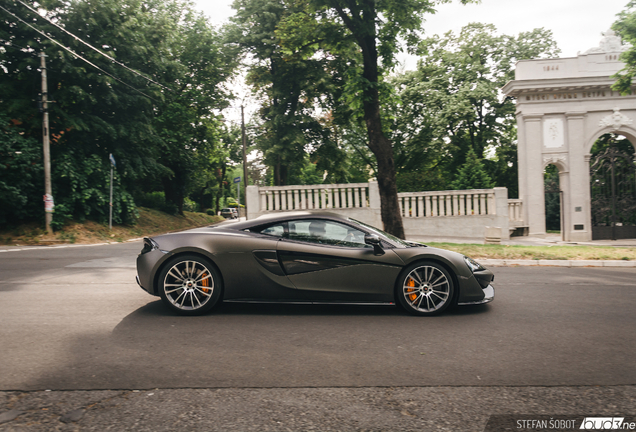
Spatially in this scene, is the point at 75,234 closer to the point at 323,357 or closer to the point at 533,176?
the point at 323,357

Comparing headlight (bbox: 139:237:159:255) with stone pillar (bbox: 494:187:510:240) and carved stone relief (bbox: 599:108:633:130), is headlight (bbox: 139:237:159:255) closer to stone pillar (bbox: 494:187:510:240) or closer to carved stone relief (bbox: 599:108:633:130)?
stone pillar (bbox: 494:187:510:240)

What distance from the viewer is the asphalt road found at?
3143 mm

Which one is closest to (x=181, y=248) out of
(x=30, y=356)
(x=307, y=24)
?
(x=30, y=356)

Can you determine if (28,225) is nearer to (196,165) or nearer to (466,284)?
(196,165)

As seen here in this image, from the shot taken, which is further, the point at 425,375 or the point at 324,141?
the point at 324,141

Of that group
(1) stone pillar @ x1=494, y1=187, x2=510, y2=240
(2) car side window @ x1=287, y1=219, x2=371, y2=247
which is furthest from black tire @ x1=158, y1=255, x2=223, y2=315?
(1) stone pillar @ x1=494, y1=187, x2=510, y2=240

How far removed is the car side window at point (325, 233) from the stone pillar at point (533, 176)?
2088 centimetres

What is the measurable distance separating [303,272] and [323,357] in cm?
162

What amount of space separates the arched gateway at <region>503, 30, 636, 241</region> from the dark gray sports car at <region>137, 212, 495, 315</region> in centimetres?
2059

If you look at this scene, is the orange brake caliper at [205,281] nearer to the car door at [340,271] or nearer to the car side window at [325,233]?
the car door at [340,271]

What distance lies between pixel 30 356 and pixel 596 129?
90.5 feet

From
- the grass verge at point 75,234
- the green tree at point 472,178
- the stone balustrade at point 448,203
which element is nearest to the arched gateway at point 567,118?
the green tree at point 472,178

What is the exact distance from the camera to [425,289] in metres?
5.71

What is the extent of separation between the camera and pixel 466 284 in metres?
5.70
